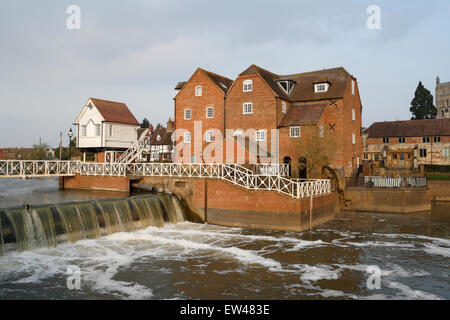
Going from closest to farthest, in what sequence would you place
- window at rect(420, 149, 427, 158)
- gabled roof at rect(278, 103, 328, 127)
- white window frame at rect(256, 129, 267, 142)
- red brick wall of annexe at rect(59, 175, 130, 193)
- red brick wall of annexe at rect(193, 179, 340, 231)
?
red brick wall of annexe at rect(193, 179, 340, 231), red brick wall of annexe at rect(59, 175, 130, 193), gabled roof at rect(278, 103, 328, 127), white window frame at rect(256, 129, 267, 142), window at rect(420, 149, 427, 158)

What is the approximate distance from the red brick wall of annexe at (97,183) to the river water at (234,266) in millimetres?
10257

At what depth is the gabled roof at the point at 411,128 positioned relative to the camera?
54.9 metres

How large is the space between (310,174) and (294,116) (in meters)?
6.65

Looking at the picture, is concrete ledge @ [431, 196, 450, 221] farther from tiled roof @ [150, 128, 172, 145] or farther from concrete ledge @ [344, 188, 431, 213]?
tiled roof @ [150, 128, 172, 145]

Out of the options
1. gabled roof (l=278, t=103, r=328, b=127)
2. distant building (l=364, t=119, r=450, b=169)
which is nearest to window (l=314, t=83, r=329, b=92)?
gabled roof (l=278, t=103, r=328, b=127)

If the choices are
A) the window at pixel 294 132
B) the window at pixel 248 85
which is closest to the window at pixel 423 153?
the window at pixel 294 132

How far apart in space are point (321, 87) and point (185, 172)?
1790 centimetres

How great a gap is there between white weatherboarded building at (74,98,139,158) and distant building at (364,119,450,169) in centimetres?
3735

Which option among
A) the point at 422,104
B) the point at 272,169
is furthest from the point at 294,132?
the point at 422,104

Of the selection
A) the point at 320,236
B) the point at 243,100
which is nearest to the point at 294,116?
the point at 243,100

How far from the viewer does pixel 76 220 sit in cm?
1894

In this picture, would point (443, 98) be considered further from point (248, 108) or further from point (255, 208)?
point (255, 208)

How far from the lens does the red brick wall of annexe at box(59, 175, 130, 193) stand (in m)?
31.7
